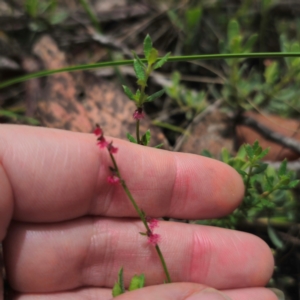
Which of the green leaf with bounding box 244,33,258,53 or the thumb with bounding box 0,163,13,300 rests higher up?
the green leaf with bounding box 244,33,258,53

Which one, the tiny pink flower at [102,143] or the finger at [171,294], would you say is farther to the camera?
the tiny pink flower at [102,143]

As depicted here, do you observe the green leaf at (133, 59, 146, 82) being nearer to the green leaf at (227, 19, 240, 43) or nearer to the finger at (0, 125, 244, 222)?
the finger at (0, 125, 244, 222)

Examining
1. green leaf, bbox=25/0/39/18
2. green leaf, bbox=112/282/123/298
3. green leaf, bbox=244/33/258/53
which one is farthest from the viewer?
green leaf, bbox=25/0/39/18

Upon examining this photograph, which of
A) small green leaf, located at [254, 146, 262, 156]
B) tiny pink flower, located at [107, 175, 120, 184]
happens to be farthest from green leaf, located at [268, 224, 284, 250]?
tiny pink flower, located at [107, 175, 120, 184]

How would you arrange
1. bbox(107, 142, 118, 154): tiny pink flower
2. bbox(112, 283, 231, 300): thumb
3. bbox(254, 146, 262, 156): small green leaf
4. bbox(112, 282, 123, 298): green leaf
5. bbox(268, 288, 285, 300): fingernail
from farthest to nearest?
bbox(268, 288, 285, 300): fingernail → bbox(254, 146, 262, 156): small green leaf → bbox(107, 142, 118, 154): tiny pink flower → bbox(112, 282, 123, 298): green leaf → bbox(112, 283, 231, 300): thumb

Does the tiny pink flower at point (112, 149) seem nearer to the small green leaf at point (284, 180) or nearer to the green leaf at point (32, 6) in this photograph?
the small green leaf at point (284, 180)

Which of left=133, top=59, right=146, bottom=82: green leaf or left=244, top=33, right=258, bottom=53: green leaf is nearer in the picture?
left=133, top=59, right=146, bottom=82: green leaf

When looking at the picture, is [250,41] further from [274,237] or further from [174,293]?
[174,293]

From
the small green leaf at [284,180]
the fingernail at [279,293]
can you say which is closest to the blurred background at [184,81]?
the fingernail at [279,293]
